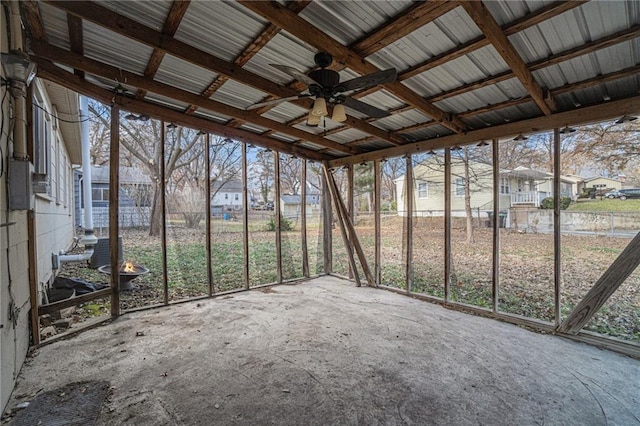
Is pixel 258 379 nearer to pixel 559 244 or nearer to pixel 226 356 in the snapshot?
pixel 226 356

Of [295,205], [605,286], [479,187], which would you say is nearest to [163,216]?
[295,205]

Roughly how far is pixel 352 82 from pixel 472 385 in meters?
2.76

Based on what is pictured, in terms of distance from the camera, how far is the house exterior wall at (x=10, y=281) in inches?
85.7

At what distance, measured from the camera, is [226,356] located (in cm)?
296

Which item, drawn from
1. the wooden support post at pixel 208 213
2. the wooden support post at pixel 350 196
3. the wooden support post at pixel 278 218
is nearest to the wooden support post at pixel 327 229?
the wooden support post at pixel 350 196

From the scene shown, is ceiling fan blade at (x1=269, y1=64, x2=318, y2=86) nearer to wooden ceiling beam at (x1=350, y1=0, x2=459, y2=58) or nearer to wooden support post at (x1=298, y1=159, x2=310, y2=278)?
wooden ceiling beam at (x1=350, y1=0, x2=459, y2=58)

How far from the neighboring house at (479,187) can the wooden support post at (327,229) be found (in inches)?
62.2

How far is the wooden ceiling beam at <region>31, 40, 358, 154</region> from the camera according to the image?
2.89 metres

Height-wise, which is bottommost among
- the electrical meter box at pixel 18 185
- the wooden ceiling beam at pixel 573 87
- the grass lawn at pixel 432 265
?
the grass lawn at pixel 432 265

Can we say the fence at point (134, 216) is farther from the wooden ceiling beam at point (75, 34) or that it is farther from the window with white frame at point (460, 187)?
the window with white frame at point (460, 187)

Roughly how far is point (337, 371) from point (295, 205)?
13.4 feet

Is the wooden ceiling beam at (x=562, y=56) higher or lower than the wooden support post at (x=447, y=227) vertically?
higher

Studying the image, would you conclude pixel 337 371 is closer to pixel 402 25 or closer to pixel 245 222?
pixel 402 25

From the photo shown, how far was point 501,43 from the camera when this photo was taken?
2385 mm
